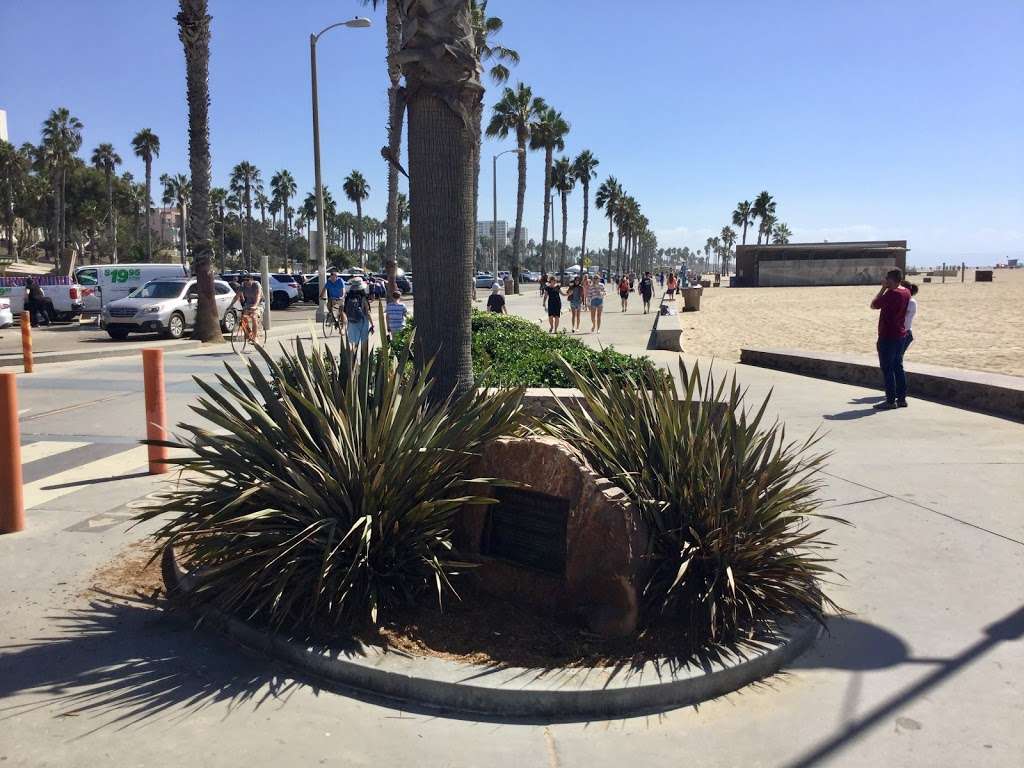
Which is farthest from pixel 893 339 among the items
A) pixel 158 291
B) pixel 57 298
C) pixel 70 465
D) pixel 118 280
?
pixel 57 298

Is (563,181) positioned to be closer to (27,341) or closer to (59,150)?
(59,150)

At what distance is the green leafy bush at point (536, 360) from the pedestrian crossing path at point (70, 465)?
2886mm

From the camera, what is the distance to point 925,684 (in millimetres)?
4020

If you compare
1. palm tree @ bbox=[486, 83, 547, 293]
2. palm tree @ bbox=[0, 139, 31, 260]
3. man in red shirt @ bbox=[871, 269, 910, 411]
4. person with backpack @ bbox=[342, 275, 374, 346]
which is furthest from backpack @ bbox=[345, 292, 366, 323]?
palm tree @ bbox=[0, 139, 31, 260]

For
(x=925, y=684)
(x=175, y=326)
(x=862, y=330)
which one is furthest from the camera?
(x=862, y=330)

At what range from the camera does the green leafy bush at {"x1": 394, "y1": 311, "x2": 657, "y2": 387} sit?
7.18 m

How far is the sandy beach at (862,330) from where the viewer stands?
1792cm

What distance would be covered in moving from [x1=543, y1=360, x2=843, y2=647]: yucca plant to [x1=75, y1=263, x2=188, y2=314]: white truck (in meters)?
27.5

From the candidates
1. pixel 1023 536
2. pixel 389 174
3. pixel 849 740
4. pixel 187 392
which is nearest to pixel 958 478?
pixel 1023 536

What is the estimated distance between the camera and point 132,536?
607 centimetres

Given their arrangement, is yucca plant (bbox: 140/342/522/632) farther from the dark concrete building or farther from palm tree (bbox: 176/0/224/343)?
the dark concrete building

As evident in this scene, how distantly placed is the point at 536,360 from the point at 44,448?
17.4ft

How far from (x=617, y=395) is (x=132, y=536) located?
3510 mm

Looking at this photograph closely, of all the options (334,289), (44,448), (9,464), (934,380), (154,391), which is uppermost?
(334,289)
